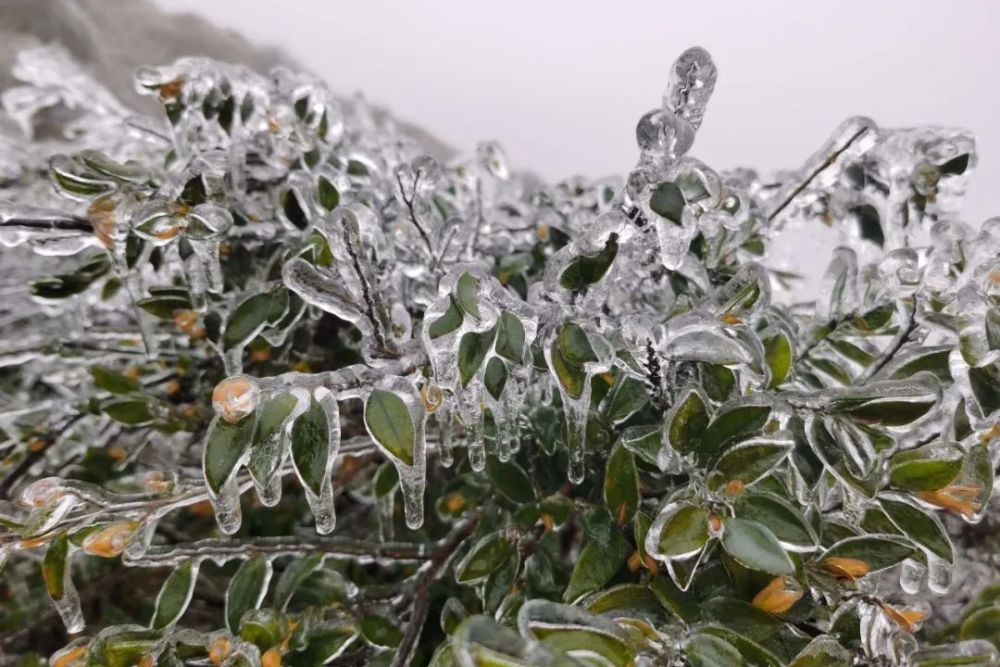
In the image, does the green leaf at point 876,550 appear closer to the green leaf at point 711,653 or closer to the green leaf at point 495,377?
the green leaf at point 711,653

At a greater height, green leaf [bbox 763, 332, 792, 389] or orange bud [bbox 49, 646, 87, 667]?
green leaf [bbox 763, 332, 792, 389]

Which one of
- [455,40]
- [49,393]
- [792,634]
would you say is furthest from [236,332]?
[455,40]

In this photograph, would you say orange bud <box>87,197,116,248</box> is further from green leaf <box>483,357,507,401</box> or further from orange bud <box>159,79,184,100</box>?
green leaf <box>483,357,507,401</box>

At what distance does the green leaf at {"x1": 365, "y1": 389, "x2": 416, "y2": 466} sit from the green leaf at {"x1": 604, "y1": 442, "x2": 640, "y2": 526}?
0.55 ft

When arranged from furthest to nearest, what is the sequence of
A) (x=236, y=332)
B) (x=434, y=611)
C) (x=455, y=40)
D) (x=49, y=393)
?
(x=455, y=40), (x=49, y=393), (x=434, y=611), (x=236, y=332)

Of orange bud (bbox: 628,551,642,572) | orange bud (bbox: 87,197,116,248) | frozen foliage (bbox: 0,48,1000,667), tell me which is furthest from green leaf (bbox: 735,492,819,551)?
orange bud (bbox: 87,197,116,248)

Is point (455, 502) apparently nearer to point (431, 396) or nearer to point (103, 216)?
point (431, 396)

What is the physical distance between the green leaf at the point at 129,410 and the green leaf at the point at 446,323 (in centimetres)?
46

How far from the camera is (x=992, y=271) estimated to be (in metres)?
0.49

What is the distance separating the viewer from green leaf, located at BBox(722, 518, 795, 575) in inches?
15.9

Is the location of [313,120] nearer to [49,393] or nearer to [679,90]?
[679,90]

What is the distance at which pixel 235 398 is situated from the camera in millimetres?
406

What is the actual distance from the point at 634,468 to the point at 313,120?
1.65 feet

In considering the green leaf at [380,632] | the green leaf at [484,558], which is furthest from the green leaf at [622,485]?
the green leaf at [380,632]
